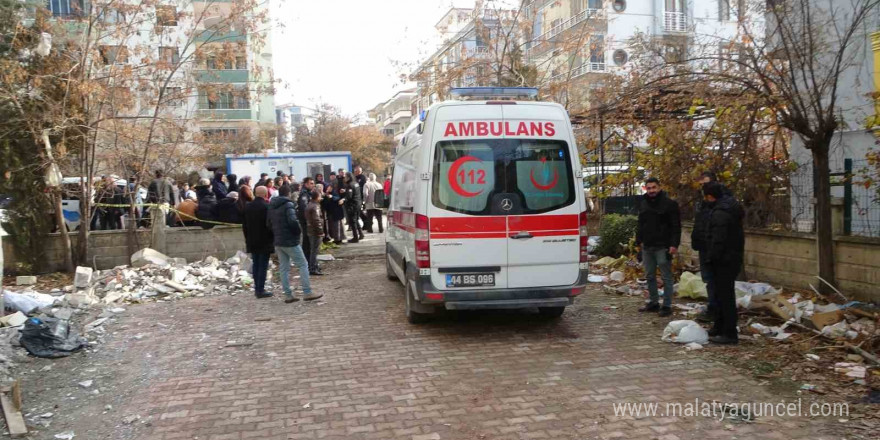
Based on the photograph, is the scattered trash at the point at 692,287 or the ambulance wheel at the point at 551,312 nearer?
the ambulance wheel at the point at 551,312

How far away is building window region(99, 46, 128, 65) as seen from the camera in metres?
11.1

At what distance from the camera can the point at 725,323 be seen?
20.9 ft

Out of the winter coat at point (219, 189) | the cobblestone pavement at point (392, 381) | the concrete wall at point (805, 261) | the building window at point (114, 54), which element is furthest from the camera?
the winter coat at point (219, 189)

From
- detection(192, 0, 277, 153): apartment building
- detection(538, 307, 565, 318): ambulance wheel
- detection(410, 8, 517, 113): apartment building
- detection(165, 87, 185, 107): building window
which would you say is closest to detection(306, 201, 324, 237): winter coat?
detection(192, 0, 277, 153): apartment building

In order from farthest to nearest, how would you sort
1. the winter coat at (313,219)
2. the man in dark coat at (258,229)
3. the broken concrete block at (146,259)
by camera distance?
the broken concrete block at (146,259), the winter coat at (313,219), the man in dark coat at (258,229)

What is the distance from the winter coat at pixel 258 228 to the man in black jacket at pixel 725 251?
6283mm

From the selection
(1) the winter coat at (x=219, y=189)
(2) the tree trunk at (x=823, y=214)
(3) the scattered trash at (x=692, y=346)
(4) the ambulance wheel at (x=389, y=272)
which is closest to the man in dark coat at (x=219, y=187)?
(1) the winter coat at (x=219, y=189)

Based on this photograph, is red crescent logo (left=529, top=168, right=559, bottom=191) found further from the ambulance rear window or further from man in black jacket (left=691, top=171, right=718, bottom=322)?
Result: man in black jacket (left=691, top=171, right=718, bottom=322)

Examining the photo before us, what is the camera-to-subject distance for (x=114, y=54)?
1122cm

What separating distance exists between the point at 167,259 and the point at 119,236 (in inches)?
44.6

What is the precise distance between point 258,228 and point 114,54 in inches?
192

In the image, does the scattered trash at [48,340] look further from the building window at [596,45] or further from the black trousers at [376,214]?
the building window at [596,45]

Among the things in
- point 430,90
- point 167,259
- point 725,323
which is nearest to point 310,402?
point 725,323

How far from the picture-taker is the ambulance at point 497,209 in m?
6.63
